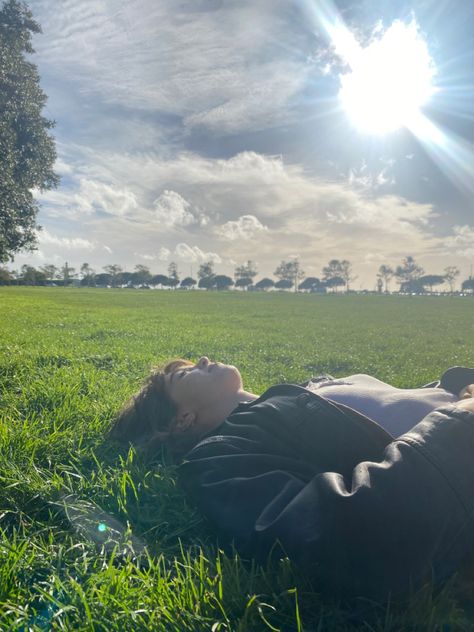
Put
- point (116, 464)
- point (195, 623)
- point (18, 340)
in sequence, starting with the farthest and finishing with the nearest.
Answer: point (18, 340)
point (116, 464)
point (195, 623)

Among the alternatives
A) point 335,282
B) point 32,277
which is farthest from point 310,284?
point 32,277

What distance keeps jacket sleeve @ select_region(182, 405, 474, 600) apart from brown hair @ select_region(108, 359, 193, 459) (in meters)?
1.42

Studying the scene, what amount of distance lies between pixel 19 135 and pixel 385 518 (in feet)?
76.2

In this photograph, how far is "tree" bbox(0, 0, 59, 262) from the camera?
18859 millimetres

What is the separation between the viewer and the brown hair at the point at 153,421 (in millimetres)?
3660

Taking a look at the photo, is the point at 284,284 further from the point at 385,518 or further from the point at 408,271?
the point at 385,518

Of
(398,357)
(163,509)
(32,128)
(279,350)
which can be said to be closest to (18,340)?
(279,350)

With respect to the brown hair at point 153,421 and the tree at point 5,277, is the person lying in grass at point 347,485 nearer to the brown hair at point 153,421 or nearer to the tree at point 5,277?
the brown hair at point 153,421

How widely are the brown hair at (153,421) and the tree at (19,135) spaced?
17724 millimetres

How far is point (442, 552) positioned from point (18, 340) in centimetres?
1137

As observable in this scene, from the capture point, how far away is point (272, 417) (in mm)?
2820

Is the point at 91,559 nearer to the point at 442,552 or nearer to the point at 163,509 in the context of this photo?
the point at 163,509

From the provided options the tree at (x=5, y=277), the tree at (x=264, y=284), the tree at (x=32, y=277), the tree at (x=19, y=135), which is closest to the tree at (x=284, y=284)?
the tree at (x=264, y=284)

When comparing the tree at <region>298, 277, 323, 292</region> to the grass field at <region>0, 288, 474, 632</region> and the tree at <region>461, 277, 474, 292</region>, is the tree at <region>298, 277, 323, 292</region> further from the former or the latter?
the grass field at <region>0, 288, 474, 632</region>
